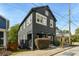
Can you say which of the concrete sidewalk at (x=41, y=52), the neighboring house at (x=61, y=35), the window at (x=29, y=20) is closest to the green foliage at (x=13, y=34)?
the window at (x=29, y=20)

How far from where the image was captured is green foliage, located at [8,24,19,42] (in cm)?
1415

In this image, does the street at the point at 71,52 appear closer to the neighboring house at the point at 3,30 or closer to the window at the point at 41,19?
the window at the point at 41,19

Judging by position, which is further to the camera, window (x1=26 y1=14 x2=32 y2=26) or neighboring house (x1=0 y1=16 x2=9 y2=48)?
neighboring house (x1=0 y1=16 x2=9 y2=48)

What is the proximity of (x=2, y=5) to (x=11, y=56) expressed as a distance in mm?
1643

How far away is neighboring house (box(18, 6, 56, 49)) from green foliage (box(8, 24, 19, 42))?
0.35 ft

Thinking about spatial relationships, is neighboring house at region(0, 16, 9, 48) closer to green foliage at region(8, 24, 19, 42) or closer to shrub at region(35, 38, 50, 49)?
green foliage at region(8, 24, 19, 42)

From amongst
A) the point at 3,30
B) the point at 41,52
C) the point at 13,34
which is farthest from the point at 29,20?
the point at 41,52

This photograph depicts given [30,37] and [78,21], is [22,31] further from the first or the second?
[78,21]

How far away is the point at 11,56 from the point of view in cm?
1401

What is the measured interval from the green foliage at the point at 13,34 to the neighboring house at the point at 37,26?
107 millimetres

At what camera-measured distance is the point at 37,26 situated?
1421 centimetres

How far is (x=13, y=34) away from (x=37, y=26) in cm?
81

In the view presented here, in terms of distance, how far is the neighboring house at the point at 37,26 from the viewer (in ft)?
46.5

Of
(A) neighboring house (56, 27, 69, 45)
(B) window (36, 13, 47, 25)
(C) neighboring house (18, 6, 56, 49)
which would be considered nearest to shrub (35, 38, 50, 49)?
(C) neighboring house (18, 6, 56, 49)
